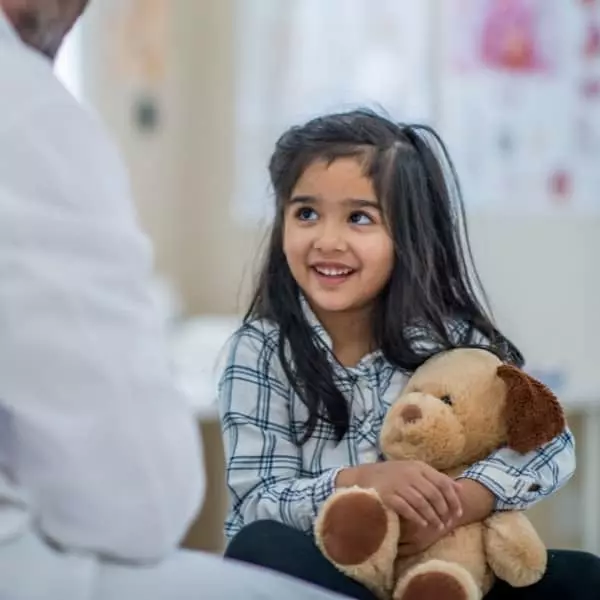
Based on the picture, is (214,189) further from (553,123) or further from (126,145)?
(553,123)

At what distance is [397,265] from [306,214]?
0.34 feet

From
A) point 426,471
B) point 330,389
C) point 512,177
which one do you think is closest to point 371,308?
point 330,389

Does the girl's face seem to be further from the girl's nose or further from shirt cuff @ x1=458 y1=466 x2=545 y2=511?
shirt cuff @ x1=458 y1=466 x2=545 y2=511

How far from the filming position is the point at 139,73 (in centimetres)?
291

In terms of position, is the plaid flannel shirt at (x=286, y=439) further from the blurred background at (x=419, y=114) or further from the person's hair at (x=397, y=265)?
the blurred background at (x=419, y=114)

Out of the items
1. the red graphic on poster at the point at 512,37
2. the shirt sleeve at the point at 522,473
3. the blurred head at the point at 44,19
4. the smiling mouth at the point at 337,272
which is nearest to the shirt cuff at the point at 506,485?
the shirt sleeve at the point at 522,473

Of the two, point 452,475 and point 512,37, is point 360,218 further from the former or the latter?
point 512,37

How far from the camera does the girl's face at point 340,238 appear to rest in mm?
1187

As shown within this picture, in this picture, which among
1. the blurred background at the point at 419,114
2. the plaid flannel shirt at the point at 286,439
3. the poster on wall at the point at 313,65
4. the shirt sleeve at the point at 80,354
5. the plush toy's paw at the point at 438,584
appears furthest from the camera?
the poster on wall at the point at 313,65

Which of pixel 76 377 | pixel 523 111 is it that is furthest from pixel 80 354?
pixel 523 111

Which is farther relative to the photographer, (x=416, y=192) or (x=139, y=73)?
(x=139, y=73)

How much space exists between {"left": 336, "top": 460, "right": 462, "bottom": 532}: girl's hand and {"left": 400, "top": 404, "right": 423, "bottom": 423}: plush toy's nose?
0.13 feet

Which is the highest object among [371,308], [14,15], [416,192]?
[14,15]

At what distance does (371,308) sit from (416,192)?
13 centimetres
